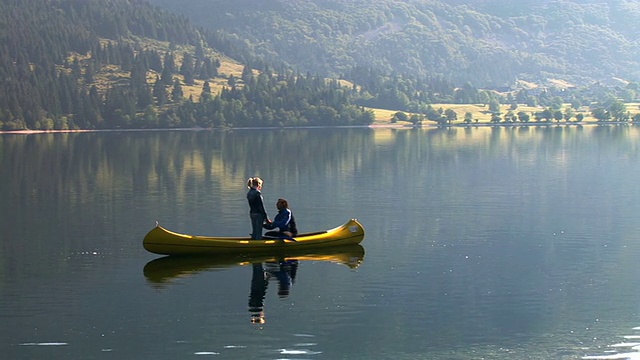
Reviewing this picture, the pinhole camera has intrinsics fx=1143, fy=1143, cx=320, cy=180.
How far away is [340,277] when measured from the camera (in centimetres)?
5359

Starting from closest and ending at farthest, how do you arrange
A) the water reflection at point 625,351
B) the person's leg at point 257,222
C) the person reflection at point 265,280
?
the water reflection at point 625,351 < the person reflection at point 265,280 < the person's leg at point 257,222

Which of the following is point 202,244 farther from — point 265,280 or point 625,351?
point 625,351

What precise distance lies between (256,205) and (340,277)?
7.11 metres

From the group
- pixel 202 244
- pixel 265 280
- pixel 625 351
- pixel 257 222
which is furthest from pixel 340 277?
pixel 625 351

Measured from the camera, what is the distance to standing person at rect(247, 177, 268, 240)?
5803 centimetres

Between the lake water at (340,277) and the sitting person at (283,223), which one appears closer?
the lake water at (340,277)

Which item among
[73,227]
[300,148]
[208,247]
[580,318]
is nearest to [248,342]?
[580,318]

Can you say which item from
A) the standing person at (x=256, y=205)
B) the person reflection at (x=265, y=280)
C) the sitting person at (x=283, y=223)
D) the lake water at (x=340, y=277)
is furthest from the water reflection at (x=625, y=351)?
the standing person at (x=256, y=205)

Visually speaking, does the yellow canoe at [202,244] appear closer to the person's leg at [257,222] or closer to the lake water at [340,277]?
the person's leg at [257,222]

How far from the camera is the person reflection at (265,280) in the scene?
46469mm

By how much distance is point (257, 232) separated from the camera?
58.9 metres

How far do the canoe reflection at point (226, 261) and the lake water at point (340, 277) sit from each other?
0.83 feet

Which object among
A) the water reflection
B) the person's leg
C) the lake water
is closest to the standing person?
the person's leg

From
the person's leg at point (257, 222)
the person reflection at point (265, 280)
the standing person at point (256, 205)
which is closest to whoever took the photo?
the person reflection at point (265, 280)
